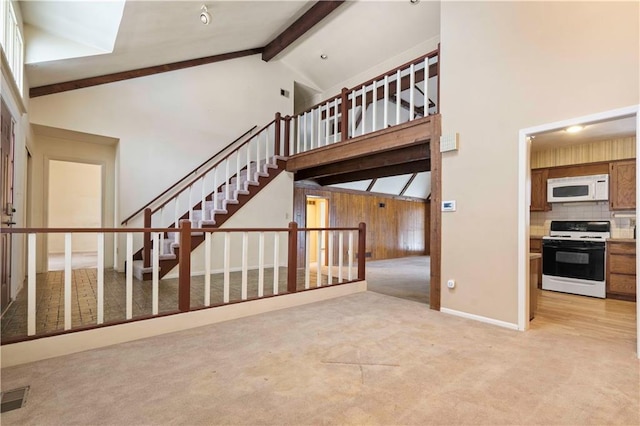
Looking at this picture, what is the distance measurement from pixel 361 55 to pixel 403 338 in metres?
6.54

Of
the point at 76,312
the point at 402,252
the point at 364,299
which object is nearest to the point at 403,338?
the point at 364,299

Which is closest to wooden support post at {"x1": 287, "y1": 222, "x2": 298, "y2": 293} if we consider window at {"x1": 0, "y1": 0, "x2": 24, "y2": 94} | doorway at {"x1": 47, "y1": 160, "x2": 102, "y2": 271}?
window at {"x1": 0, "y1": 0, "x2": 24, "y2": 94}

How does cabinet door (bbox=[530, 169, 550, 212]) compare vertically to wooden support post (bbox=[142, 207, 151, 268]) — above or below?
above

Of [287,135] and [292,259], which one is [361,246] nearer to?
[292,259]

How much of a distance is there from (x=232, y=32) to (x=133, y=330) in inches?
215

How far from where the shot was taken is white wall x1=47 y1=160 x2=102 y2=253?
978cm

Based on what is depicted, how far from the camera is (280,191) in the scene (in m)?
6.73

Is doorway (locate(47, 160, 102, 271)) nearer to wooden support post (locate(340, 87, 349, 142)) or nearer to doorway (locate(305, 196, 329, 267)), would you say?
doorway (locate(305, 196, 329, 267))

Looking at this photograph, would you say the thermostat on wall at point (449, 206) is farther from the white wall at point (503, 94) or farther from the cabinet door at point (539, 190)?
the cabinet door at point (539, 190)

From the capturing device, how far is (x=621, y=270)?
4500mm

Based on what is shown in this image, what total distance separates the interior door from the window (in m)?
0.67

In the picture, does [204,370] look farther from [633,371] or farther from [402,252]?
[402,252]

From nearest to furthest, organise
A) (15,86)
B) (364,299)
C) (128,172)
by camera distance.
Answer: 1. (15,86)
2. (364,299)
3. (128,172)

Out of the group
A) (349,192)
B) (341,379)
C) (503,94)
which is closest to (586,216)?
(503,94)
